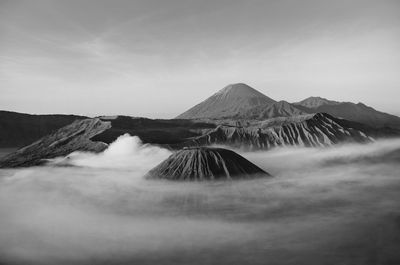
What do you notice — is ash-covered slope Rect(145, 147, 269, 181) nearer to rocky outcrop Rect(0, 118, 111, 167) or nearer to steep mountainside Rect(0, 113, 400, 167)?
steep mountainside Rect(0, 113, 400, 167)

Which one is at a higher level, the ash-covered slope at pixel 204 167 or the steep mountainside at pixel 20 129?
the steep mountainside at pixel 20 129

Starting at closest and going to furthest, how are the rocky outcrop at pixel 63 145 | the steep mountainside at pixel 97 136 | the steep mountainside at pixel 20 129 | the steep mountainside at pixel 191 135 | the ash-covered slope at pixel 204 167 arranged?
the ash-covered slope at pixel 204 167 < the rocky outcrop at pixel 63 145 < the steep mountainside at pixel 97 136 < the steep mountainside at pixel 191 135 < the steep mountainside at pixel 20 129

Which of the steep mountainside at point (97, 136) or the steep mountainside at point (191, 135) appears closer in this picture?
the steep mountainside at point (97, 136)

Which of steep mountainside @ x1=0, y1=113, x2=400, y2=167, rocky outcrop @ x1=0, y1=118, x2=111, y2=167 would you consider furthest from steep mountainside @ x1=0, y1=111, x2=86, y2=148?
steep mountainside @ x1=0, y1=113, x2=400, y2=167

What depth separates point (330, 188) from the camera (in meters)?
91.4

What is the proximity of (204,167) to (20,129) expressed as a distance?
458ft

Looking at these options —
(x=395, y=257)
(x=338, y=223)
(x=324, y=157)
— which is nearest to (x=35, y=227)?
(x=338, y=223)

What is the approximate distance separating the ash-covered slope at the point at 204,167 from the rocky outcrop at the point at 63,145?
146 feet

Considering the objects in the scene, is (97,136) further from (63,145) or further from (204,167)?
(204,167)

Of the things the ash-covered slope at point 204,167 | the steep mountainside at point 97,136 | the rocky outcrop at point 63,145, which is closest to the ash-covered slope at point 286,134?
the steep mountainside at point 97,136

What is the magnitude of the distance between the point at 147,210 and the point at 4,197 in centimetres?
3659

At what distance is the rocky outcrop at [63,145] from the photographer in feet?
401

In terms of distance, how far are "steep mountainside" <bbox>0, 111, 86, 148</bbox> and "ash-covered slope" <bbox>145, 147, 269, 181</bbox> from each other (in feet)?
400

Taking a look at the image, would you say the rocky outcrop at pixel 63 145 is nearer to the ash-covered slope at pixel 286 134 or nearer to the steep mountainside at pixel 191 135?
the steep mountainside at pixel 191 135
